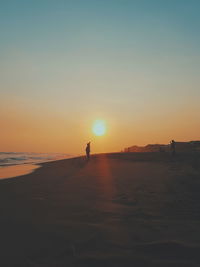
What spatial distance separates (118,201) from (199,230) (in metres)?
3.53

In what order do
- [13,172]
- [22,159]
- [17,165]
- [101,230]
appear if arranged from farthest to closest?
1. [22,159]
2. [17,165]
3. [13,172]
4. [101,230]

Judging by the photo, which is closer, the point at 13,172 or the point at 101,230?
the point at 101,230

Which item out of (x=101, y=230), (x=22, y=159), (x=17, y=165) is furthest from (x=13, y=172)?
(x=22, y=159)

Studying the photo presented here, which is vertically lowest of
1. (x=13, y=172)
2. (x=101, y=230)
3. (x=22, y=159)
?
(x=101, y=230)

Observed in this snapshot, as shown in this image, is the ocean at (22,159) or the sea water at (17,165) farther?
the ocean at (22,159)

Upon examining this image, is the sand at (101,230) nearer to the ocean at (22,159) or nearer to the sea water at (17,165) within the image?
the sea water at (17,165)

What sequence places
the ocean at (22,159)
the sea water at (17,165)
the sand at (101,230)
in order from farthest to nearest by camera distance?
the ocean at (22,159) → the sea water at (17,165) → the sand at (101,230)

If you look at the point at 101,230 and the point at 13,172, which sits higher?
the point at 13,172

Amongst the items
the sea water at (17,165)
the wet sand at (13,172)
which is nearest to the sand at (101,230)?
the wet sand at (13,172)

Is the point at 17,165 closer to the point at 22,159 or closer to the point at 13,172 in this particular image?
the point at 13,172

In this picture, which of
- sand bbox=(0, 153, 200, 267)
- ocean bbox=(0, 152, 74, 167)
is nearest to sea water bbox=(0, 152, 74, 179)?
ocean bbox=(0, 152, 74, 167)

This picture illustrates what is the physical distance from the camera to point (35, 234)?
222 inches

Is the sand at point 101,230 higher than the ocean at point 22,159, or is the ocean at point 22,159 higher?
the ocean at point 22,159

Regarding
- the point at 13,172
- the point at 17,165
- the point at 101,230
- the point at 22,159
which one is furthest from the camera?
the point at 22,159
